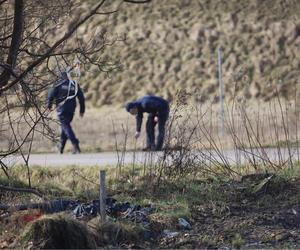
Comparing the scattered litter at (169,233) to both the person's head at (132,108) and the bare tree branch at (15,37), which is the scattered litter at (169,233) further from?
the person's head at (132,108)

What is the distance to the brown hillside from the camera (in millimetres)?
37031

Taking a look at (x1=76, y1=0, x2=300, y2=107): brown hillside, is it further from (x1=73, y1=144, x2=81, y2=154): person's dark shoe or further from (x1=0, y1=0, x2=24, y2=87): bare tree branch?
(x1=0, y1=0, x2=24, y2=87): bare tree branch

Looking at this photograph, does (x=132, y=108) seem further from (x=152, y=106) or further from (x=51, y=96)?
(x=51, y=96)

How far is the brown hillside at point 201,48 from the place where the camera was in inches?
1458

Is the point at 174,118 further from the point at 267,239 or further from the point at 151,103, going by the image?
the point at 151,103

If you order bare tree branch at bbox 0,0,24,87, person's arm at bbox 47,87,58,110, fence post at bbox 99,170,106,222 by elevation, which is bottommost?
fence post at bbox 99,170,106,222

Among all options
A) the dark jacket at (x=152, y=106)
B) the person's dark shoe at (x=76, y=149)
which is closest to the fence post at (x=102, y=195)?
the dark jacket at (x=152, y=106)

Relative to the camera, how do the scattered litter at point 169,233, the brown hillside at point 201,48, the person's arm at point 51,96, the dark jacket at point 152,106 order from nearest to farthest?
the scattered litter at point 169,233 → the person's arm at point 51,96 → the dark jacket at point 152,106 → the brown hillside at point 201,48

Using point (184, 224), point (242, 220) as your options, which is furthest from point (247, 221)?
point (184, 224)

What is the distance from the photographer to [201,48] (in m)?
39.7

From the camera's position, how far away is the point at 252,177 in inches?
403

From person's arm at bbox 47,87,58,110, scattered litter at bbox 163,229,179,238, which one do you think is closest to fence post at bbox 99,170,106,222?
scattered litter at bbox 163,229,179,238

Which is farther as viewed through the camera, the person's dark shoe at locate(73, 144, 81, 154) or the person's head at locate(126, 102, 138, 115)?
the person's dark shoe at locate(73, 144, 81, 154)

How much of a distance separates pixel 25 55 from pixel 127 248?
3.23 m
